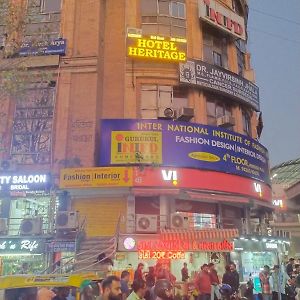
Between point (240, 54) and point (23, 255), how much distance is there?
59.0 ft

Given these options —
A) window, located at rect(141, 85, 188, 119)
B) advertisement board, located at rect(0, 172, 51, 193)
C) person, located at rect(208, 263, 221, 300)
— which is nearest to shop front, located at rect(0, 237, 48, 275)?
advertisement board, located at rect(0, 172, 51, 193)

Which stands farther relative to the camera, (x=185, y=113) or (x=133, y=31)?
(x=133, y=31)

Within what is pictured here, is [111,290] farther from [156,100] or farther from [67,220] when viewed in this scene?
[156,100]

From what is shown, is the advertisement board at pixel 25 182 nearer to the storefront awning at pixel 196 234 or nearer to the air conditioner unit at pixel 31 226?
the air conditioner unit at pixel 31 226

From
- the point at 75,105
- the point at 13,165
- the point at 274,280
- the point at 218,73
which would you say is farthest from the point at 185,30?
the point at 274,280

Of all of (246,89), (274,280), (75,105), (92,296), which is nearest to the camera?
(92,296)

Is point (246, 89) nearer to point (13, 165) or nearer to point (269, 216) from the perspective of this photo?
point (269, 216)

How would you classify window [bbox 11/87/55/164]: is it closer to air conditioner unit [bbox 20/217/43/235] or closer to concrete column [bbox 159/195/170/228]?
air conditioner unit [bbox 20/217/43/235]

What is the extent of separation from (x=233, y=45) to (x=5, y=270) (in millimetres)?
17429

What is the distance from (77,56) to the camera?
21.3 meters

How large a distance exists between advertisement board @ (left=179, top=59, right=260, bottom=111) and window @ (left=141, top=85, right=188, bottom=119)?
99 centimetres

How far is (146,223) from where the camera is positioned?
59.6 feet

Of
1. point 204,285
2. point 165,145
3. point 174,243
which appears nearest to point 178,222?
point 174,243

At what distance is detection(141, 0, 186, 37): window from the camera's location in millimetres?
22703
